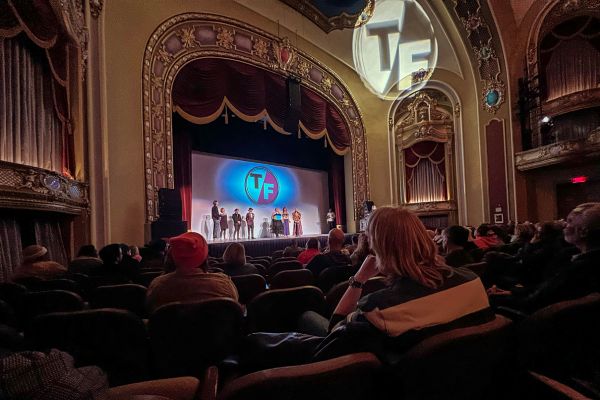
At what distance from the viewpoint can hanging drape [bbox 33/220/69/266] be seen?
5243 millimetres

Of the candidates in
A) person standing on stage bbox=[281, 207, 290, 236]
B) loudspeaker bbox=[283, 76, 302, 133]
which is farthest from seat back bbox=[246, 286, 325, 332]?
person standing on stage bbox=[281, 207, 290, 236]

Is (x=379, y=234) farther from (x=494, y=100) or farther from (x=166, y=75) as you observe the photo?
(x=494, y=100)

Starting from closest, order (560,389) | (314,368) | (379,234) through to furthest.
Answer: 1. (314,368)
2. (560,389)
3. (379,234)

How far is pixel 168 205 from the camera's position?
22.8ft

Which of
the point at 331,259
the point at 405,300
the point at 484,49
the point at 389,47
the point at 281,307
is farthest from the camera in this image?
the point at 484,49

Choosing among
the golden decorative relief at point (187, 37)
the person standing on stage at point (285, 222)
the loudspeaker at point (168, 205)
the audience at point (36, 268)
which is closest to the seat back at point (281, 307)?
the audience at point (36, 268)

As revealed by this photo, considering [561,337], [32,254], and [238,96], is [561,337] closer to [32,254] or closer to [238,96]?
[32,254]

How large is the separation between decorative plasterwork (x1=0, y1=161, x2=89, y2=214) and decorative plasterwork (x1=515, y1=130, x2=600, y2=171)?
1130 centimetres

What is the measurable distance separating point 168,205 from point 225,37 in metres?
4.54

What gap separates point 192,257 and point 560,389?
1.64 m

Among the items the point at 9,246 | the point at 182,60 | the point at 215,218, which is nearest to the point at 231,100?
the point at 182,60

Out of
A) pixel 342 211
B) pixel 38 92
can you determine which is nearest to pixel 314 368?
pixel 38 92

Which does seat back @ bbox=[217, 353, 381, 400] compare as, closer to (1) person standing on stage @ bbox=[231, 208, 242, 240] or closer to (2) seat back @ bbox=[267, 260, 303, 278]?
(2) seat back @ bbox=[267, 260, 303, 278]

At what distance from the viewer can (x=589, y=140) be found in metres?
9.58
